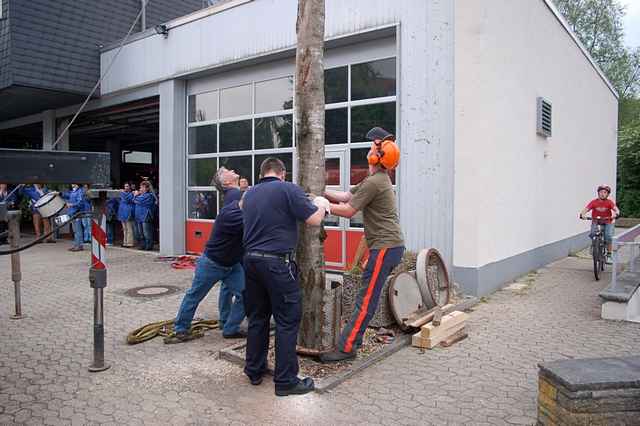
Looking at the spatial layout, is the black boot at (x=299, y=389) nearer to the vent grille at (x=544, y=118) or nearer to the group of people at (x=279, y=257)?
the group of people at (x=279, y=257)

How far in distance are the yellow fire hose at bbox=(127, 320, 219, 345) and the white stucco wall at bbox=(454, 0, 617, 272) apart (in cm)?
371

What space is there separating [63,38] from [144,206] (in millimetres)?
4699

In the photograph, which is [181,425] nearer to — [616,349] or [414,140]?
[616,349]

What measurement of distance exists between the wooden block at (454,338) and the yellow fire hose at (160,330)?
104 inches

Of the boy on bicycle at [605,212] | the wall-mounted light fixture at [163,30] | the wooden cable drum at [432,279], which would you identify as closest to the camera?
the wooden cable drum at [432,279]

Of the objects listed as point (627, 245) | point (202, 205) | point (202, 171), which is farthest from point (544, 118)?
point (202, 205)

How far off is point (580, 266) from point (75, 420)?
10.2m

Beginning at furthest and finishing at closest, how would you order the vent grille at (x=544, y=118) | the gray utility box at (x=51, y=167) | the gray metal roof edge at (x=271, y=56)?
1. the vent grille at (x=544, y=118)
2. the gray metal roof edge at (x=271, y=56)
3. the gray utility box at (x=51, y=167)

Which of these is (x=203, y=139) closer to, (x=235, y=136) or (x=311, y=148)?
(x=235, y=136)

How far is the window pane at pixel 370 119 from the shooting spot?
27.8 feet

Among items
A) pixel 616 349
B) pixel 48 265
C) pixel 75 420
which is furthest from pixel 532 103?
pixel 48 265

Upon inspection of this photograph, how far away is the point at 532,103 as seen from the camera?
9.77m

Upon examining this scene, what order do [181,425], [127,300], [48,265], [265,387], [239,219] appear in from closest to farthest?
[181,425]
[265,387]
[239,219]
[127,300]
[48,265]

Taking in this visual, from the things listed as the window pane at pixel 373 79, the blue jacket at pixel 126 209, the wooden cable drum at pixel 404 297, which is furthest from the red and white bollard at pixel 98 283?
the blue jacket at pixel 126 209
